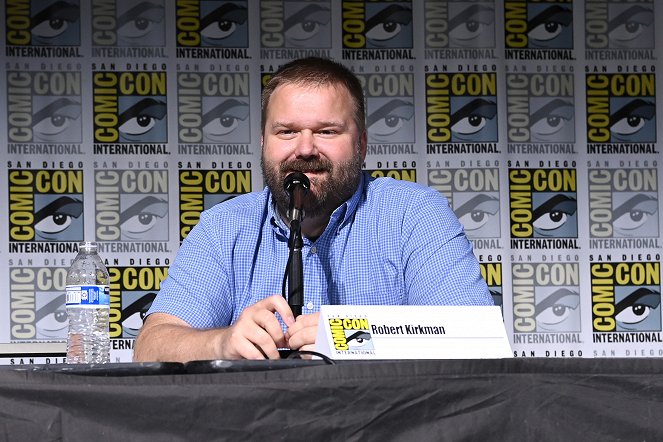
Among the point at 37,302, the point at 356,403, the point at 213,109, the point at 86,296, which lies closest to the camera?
the point at 356,403

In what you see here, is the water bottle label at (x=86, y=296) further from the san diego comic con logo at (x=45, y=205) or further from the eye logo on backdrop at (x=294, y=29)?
the eye logo on backdrop at (x=294, y=29)

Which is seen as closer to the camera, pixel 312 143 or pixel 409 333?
pixel 409 333

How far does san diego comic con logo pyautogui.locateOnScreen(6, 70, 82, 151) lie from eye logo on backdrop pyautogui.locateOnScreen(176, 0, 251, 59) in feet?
1.37

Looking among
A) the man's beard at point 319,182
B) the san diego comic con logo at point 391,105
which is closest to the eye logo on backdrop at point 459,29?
the san diego comic con logo at point 391,105

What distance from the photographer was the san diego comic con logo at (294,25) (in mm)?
3432

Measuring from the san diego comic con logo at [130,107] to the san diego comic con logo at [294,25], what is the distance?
420mm

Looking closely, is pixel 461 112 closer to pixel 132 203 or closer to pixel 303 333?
pixel 132 203

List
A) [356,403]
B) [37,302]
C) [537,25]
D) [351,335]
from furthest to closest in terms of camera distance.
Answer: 1. [537,25]
2. [37,302]
3. [351,335]
4. [356,403]

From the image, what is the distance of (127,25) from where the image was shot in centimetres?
340

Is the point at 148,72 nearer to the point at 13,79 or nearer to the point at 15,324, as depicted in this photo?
the point at 13,79

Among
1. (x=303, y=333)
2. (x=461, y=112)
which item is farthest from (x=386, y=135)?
(x=303, y=333)

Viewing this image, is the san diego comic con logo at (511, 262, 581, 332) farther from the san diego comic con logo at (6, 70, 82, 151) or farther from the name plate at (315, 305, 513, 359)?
the name plate at (315, 305, 513, 359)

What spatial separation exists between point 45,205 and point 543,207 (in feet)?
5.98

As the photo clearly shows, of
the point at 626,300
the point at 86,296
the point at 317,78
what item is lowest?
the point at 626,300
